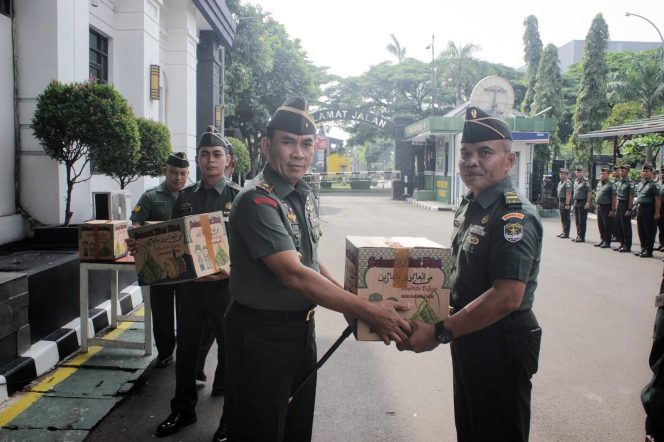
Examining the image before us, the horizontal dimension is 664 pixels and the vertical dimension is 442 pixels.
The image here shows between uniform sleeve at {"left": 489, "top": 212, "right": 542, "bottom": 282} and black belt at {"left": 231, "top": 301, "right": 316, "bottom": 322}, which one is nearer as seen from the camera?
uniform sleeve at {"left": 489, "top": 212, "right": 542, "bottom": 282}

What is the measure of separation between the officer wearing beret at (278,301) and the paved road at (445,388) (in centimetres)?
116

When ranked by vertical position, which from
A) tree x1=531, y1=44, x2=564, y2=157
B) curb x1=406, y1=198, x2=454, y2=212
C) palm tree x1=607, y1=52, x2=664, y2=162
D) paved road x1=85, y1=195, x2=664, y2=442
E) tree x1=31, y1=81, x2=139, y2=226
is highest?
tree x1=531, y1=44, x2=564, y2=157

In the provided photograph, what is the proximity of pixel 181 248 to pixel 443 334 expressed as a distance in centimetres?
185

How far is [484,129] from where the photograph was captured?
261cm

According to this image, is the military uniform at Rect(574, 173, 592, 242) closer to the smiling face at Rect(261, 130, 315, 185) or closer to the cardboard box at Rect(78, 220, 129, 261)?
the cardboard box at Rect(78, 220, 129, 261)

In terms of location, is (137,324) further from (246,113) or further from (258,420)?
(246,113)

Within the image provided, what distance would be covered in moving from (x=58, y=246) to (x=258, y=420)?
444 cm

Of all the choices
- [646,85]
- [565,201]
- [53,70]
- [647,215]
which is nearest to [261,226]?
[53,70]

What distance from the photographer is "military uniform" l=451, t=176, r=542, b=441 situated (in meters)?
2.38

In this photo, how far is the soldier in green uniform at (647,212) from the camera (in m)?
11.5

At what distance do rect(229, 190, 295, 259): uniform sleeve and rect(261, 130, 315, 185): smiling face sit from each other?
7.8 inches

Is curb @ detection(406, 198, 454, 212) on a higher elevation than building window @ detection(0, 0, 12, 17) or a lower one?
lower

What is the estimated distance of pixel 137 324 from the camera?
604 centimetres

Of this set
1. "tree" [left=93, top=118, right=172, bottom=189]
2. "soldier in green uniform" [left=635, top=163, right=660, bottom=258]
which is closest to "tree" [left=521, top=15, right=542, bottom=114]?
"soldier in green uniform" [left=635, top=163, right=660, bottom=258]
